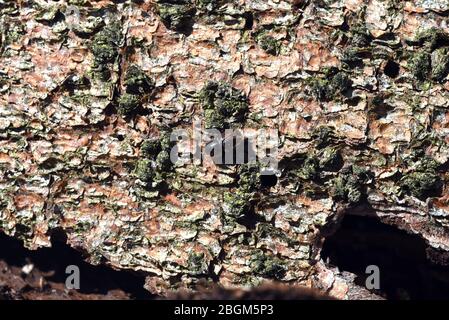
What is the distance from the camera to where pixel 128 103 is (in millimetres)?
5531

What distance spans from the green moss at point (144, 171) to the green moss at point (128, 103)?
1.17 ft

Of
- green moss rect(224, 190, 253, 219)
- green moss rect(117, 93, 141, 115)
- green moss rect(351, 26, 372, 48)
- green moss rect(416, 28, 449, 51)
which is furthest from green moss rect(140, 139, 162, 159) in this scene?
green moss rect(416, 28, 449, 51)

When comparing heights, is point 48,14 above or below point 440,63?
above

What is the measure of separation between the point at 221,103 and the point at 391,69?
114 centimetres

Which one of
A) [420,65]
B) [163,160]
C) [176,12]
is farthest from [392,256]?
[176,12]

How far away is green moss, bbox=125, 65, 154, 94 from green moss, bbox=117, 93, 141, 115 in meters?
0.05

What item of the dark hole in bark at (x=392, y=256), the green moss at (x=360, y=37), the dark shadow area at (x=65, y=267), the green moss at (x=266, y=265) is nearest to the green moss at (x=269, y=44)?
the green moss at (x=360, y=37)

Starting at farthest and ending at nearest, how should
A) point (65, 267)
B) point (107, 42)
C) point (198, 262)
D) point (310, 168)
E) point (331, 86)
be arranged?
point (65, 267) < point (198, 262) < point (107, 42) < point (310, 168) < point (331, 86)

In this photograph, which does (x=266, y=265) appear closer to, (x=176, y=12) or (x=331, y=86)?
(x=331, y=86)

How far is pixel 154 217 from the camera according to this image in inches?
224

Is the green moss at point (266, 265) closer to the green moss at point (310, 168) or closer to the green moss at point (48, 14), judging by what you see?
the green moss at point (310, 168)

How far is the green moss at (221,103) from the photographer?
5.41 meters

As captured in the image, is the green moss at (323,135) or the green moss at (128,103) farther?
the green moss at (128,103)

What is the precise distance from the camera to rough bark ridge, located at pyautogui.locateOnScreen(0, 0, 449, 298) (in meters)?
5.28
